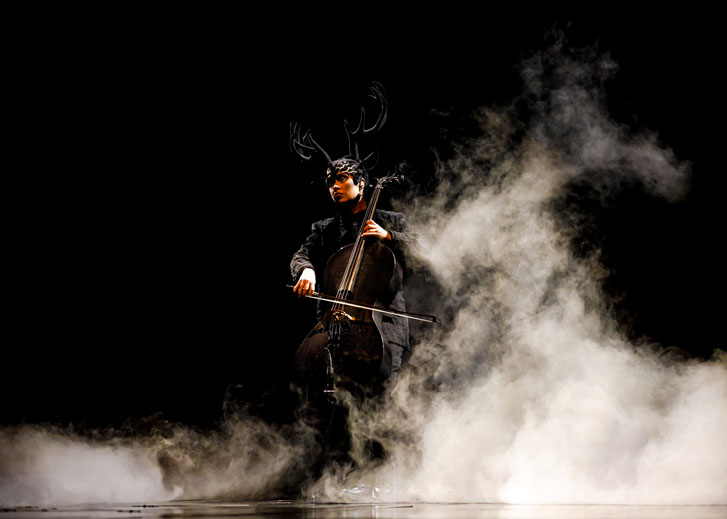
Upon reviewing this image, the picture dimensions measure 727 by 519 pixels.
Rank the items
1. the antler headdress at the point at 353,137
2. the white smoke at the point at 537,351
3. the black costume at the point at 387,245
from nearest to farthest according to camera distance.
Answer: the black costume at the point at 387,245
the white smoke at the point at 537,351
the antler headdress at the point at 353,137

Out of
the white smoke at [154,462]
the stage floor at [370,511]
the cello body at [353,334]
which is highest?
the cello body at [353,334]

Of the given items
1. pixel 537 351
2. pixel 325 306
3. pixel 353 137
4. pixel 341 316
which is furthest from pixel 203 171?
pixel 537 351

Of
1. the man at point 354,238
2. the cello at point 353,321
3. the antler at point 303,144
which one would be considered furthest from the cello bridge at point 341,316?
the antler at point 303,144

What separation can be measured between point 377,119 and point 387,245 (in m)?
0.92

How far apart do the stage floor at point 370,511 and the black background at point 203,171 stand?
1023 millimetres

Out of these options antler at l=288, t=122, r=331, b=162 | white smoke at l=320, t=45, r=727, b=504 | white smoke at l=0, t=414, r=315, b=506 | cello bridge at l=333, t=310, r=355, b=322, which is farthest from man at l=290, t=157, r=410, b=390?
white smoke at l=0, t=414, r=315, b=506

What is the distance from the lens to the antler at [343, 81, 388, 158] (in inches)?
135

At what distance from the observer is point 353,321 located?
8.67 ft

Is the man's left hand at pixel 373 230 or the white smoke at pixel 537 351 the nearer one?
the man's left hand at pixel 373 230

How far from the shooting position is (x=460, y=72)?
3.63 meters

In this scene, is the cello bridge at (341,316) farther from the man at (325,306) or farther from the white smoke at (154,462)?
the white smoke at (154,462)

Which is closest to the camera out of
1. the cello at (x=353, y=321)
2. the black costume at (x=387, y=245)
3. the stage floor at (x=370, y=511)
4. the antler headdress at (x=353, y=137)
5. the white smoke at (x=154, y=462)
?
the stage floor at (x=370, y=511)

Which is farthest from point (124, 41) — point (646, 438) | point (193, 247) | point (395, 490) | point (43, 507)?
point (646, 438)

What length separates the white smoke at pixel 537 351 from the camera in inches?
119
